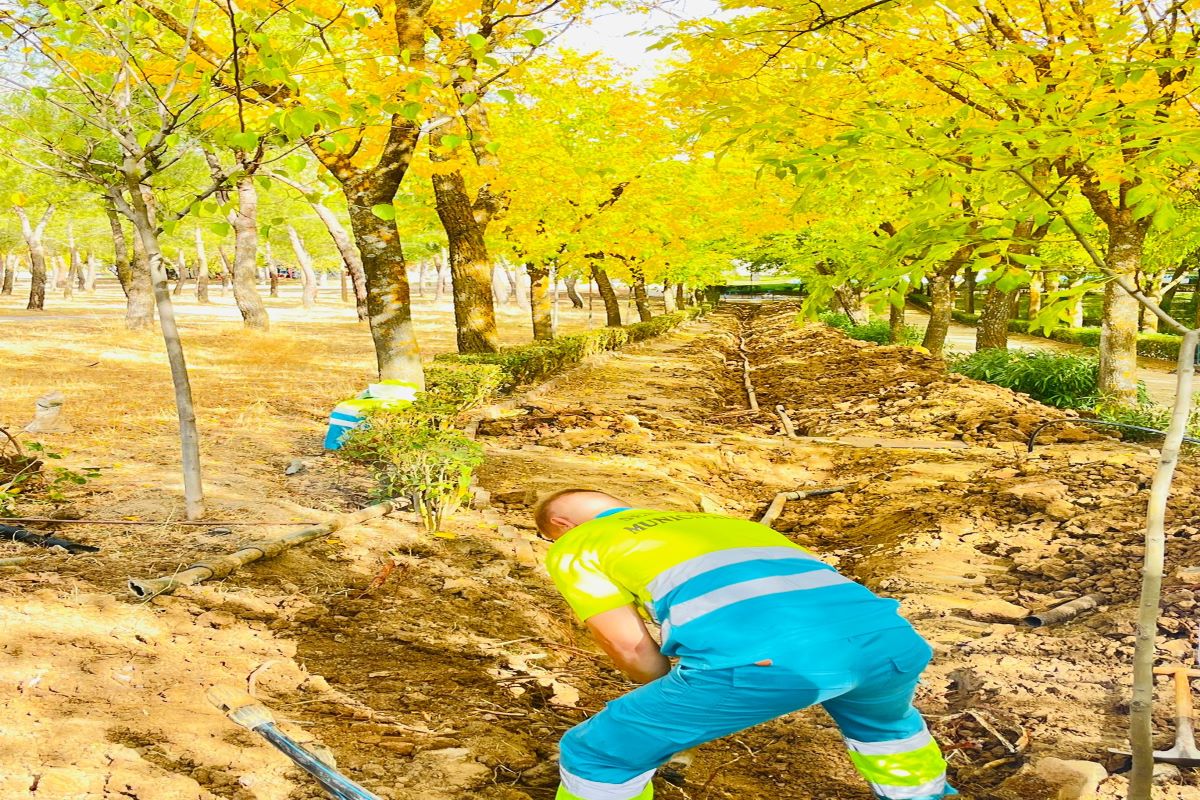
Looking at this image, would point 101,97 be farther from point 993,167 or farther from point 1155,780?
point 1155,780

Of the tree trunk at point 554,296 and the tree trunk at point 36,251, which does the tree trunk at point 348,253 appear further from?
the tree trunk at point 36,251

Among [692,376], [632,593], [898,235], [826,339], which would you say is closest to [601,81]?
[692,376]

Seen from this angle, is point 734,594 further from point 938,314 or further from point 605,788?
point 938,314

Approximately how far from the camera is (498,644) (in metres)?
3.83

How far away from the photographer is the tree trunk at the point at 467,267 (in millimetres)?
11406

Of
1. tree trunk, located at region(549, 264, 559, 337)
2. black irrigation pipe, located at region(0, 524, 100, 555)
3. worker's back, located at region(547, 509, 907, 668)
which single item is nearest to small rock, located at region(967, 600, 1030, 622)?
worker's back, located at region(547, 509, 907, 668)

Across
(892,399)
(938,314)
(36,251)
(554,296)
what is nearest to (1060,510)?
(892,399)

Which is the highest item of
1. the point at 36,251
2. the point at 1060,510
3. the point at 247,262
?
the point at 36,251

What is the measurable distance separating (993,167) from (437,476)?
3.99 m

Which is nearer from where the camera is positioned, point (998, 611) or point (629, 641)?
point (629, 641)

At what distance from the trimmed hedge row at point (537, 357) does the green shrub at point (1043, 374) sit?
7.46m

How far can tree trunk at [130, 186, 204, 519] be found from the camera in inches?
181

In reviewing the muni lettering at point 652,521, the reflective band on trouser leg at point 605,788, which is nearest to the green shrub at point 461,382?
the muni lettering at point 652,521

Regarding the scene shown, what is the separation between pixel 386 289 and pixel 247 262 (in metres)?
14.3
